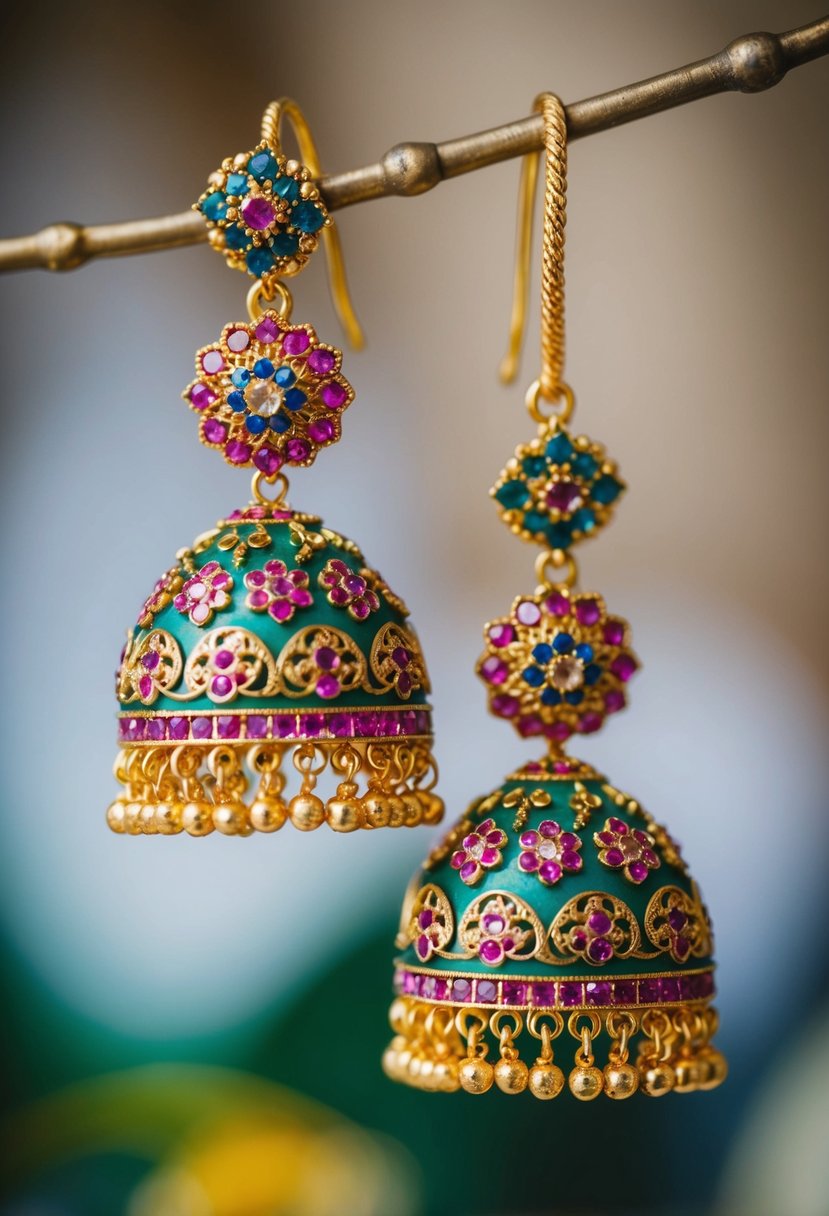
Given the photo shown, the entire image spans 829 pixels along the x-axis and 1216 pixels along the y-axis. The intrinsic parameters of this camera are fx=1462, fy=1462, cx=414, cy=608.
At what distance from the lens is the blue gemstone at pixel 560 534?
1.18 m

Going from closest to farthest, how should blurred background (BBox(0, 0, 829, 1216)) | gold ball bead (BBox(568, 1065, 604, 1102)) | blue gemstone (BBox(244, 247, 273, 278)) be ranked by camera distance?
gold ball bead (BBox(568, 1065, 604, 1102)), blue gemstone (BBox(244, 247, 273, 278)), blurred background (BBox(0, 0, 829, 1216))

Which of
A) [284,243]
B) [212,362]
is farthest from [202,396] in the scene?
[284,243]

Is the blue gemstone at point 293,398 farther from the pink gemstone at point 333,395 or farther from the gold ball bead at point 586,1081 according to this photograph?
the gold ball bead at point 586,1081

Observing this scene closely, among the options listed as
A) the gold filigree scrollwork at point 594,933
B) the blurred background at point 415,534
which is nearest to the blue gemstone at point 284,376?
the gold filigree scrollwork at point 594,933

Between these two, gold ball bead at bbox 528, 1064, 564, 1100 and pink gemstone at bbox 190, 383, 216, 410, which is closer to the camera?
gold ball bead at bbox 528, 1064, 564, 1100

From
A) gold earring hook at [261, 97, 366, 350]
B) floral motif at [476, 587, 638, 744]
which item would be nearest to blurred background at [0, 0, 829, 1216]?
gold earring hook at [261, 97, 366, 350]

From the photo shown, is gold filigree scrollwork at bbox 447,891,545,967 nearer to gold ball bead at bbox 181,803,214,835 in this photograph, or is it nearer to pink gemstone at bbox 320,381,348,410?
gold ball bead at bbox 181,803,214,835

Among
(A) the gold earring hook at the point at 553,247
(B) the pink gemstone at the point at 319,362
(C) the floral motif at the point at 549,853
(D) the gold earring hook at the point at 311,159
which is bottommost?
(C) the floral motif at the point at 549,853

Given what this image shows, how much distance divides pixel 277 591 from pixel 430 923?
276mm

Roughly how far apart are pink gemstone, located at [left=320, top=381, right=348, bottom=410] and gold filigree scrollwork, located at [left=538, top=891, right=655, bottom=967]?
16.5 inches

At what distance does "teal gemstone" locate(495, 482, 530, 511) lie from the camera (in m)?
1.18

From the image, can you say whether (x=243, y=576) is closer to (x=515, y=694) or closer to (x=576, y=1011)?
(x=515, y=694)

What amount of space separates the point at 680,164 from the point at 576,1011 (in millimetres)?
1767

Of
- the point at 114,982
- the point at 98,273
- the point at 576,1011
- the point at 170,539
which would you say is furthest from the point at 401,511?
the point at 576,1011
